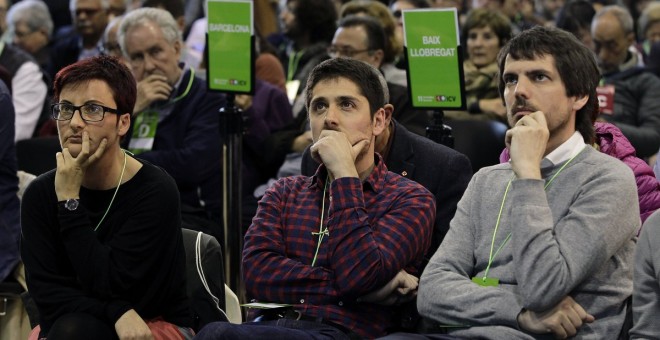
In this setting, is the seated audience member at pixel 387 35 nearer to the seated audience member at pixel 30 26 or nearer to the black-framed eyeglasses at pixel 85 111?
the black-framed eyeglasses at pixel 85 111

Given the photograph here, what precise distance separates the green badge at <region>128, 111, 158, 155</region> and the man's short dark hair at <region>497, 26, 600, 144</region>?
2.52 m

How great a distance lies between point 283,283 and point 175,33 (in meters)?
2.60

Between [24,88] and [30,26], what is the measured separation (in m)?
1.84

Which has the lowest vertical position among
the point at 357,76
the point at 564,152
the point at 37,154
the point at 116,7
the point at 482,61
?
the point at 37,154

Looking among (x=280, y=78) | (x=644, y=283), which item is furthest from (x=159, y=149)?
(x=644, y=283)

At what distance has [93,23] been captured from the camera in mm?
8203

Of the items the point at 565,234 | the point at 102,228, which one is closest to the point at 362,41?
the point at 102,228

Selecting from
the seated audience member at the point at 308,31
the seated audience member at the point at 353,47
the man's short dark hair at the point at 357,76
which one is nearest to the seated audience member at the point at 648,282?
the man's short dark hair at the point at 357,76

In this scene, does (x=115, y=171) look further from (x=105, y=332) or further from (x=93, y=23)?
(x=93, y=23)

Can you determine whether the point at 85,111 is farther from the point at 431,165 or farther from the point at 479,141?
the point at 479,141

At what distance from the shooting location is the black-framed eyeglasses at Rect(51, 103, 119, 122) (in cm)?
358

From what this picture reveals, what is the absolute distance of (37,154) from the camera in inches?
214

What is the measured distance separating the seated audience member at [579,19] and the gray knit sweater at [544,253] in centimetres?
431

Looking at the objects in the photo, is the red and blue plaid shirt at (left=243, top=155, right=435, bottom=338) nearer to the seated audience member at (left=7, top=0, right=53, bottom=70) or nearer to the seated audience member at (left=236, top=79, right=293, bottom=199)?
the seated audience member at (left=236, top=79, right=293, bottom=199)
